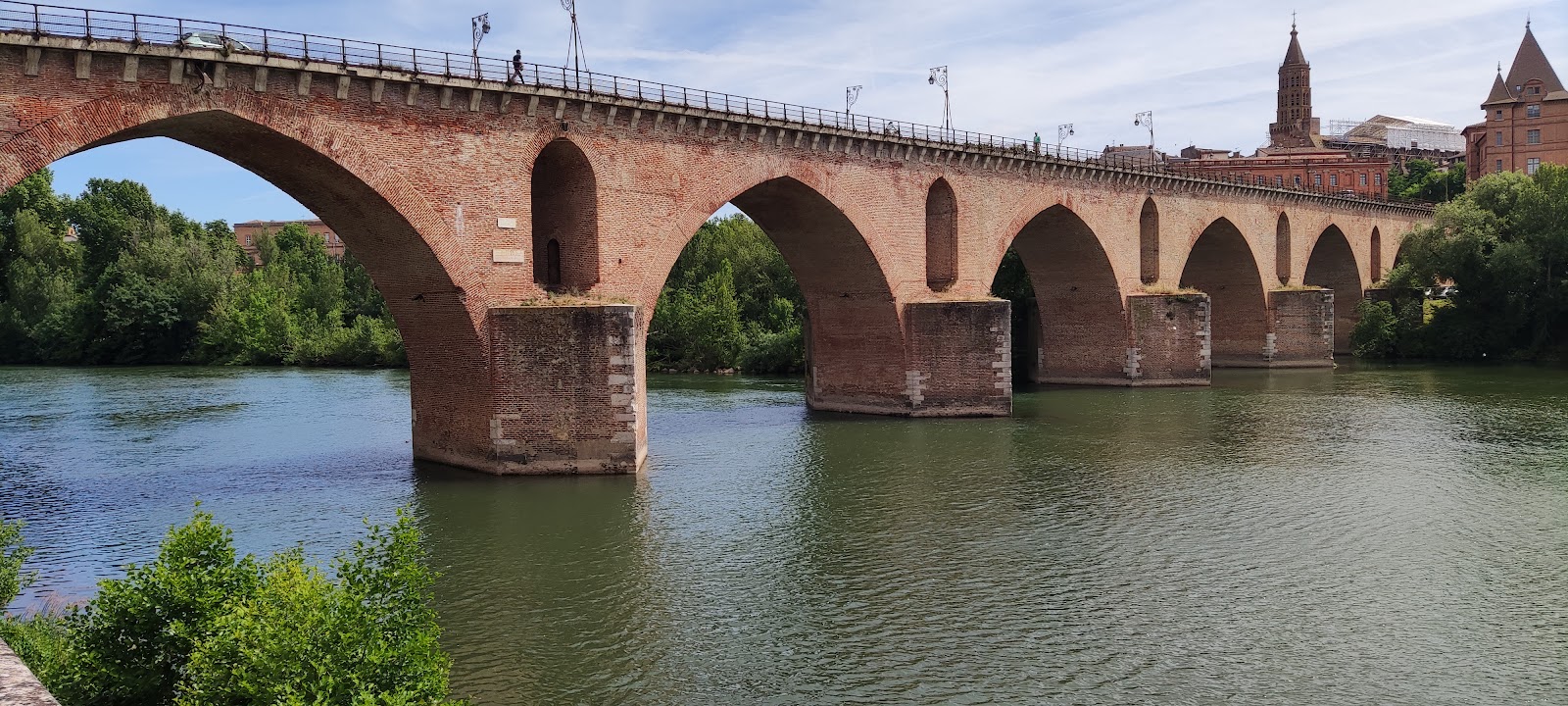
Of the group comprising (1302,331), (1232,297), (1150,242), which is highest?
(1150,242)

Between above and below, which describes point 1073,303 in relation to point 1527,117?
below

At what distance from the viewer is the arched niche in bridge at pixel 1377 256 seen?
6128 cm

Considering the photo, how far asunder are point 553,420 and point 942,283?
1496 centimetres

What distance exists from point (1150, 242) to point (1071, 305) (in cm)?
409

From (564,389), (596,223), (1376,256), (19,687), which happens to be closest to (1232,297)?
(1376,256)

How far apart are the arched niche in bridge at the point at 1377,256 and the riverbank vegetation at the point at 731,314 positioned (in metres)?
30.0

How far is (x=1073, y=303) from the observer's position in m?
41.1

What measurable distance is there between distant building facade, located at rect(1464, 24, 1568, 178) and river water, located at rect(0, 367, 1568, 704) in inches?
1908

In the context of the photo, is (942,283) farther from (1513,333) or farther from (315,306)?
(315,306)

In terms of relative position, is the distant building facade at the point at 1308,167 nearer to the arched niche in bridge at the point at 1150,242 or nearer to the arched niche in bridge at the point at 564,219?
the arched niche in bridge at the point at 1150,242

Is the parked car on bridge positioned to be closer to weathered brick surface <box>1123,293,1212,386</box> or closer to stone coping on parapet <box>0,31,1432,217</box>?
stone coping on parapet <box>0,31,1432,217</box>

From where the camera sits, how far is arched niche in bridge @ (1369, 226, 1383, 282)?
201 ft

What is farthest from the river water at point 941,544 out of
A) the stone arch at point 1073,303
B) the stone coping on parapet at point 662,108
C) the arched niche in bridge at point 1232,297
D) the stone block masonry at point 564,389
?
the arched niche in bridge at point 1232,297

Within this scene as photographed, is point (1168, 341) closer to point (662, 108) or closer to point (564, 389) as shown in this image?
point (662, 108)
